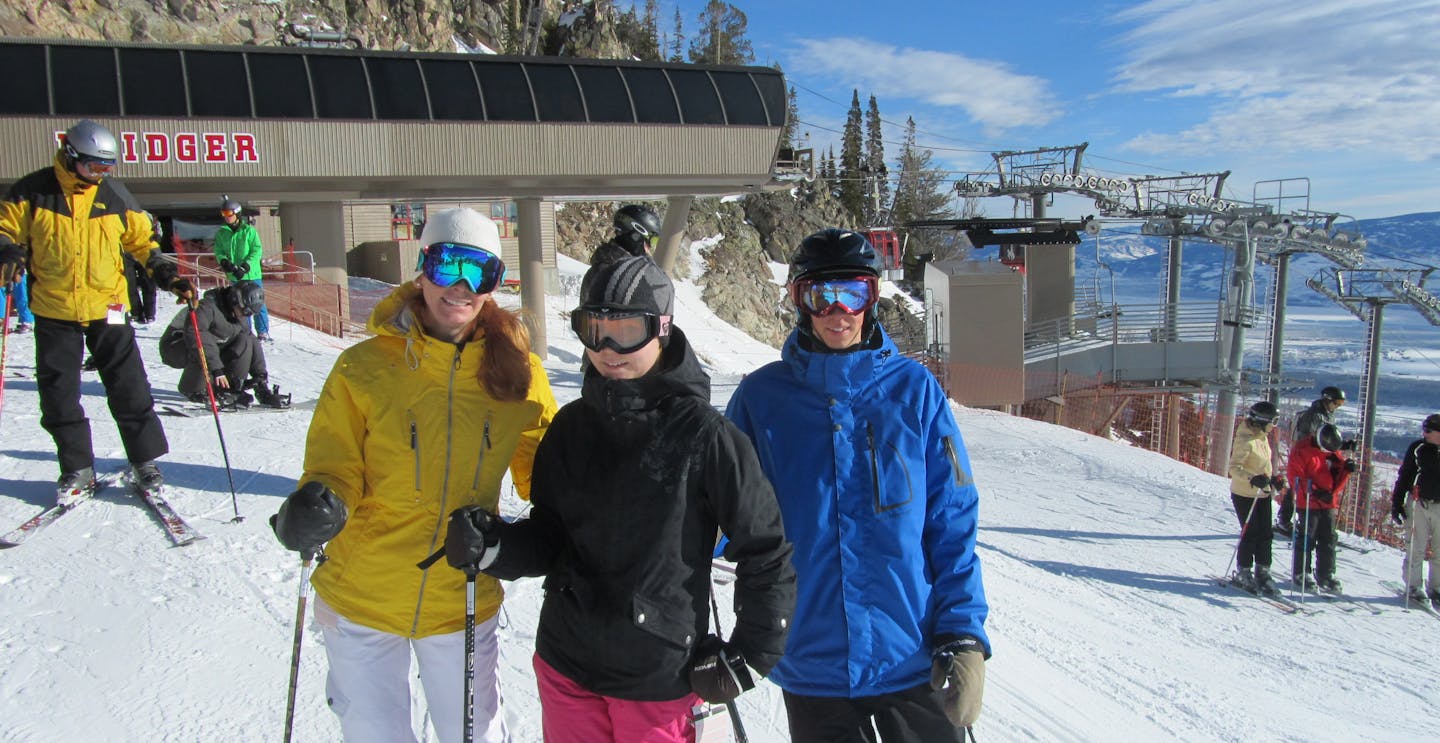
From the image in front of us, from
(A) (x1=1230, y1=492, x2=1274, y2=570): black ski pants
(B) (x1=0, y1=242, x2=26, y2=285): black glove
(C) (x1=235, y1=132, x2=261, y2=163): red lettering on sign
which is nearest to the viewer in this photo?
(B) (x1=0, y1=242, x2=26, y2=285): black glove

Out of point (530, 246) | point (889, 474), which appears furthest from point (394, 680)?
point (530, 246)

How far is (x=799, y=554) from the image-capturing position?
7.32ft

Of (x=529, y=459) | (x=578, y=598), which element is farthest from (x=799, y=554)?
(x=529, y=459)

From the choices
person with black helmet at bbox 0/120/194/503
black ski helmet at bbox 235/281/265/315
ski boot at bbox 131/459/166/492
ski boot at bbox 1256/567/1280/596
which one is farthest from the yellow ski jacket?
ski boot at bbox 1256/567/1280/596

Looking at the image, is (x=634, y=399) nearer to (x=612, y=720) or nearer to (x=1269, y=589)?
(x=612, y=720)

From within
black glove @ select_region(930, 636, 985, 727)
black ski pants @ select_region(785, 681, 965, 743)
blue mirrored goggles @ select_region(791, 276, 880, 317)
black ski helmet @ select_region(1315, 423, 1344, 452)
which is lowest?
black ski helmet @ select_region(1315, 423, 1344, 452)

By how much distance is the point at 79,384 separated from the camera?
4551 millimetres

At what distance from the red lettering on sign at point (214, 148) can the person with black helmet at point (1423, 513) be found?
16460 mm

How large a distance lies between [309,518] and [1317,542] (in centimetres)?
879

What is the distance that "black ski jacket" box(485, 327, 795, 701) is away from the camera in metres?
1.93

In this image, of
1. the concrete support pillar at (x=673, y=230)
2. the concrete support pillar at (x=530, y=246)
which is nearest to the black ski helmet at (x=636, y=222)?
the concrete support pillar at (x=673, y=230)

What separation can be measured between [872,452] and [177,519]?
13.6ft

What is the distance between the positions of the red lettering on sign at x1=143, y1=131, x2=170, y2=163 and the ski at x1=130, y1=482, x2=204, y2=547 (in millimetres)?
11473

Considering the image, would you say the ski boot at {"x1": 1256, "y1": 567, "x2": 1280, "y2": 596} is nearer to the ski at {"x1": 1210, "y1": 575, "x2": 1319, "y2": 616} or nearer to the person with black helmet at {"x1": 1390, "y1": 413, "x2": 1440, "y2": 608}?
the ski at {"x1": 1210, "y1": 575, "x2": 1319, "y2": 616}
